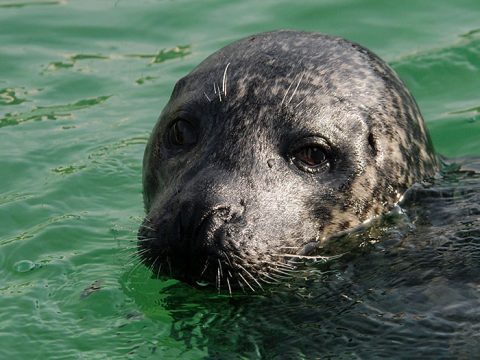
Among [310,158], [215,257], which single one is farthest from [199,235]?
[310,158]

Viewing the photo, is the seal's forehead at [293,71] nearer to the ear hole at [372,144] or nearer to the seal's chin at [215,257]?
the ear hole at [372,144]

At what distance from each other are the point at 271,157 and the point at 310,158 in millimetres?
228

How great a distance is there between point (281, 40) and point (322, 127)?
0.83 meters

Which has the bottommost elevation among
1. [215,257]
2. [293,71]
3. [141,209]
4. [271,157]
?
[215,257]

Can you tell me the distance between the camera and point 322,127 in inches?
254

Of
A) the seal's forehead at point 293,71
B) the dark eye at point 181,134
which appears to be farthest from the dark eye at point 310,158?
the dark eye at point 181,134

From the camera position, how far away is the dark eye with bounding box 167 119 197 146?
661 centimetres

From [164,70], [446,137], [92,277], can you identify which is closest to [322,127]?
[92,277]

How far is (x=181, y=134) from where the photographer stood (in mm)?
6676

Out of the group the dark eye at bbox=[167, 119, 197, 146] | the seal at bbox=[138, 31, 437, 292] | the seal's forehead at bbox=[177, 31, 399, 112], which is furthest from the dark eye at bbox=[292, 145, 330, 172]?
the dark eye at bbox=[167, 119, 197, 146]

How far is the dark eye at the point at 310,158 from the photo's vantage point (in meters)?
6.36

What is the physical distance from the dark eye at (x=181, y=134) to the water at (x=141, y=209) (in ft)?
2.69

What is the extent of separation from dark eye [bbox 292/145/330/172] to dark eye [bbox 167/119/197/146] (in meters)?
0.62

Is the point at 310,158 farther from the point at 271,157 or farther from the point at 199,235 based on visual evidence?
the point at 199,235
